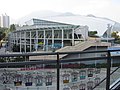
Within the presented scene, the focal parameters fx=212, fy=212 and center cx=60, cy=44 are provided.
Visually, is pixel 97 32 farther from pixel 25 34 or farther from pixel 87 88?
pixel 87 88

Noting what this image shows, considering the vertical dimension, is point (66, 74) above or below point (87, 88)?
above

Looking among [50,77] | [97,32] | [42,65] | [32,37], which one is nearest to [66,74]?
[50,77]

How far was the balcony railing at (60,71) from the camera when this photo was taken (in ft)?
7.95

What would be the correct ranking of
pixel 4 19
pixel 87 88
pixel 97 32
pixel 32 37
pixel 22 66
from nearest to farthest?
pixel 22 66, pixel 87 88, pixel 32 37, pixel 97 32, pixel 4 19

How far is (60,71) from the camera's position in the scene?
268 cm

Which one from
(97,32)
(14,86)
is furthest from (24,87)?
(97,32)

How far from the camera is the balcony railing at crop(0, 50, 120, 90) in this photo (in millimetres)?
2424

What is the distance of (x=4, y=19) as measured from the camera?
123938mm

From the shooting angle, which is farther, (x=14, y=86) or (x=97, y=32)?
(x=97, y=32)

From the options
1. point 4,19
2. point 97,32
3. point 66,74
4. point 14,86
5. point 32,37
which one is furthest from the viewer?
point 4,19

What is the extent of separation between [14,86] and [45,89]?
39cm

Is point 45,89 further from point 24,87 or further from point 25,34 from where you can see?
point 25,34

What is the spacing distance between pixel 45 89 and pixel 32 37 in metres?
44.2

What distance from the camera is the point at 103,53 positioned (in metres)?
2.88
